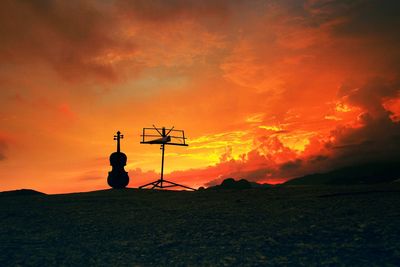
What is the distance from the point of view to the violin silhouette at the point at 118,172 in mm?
29234

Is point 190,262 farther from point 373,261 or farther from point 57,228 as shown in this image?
point 57,228

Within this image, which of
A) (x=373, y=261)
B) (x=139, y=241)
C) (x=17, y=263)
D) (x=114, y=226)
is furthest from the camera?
(x=114, y=226)

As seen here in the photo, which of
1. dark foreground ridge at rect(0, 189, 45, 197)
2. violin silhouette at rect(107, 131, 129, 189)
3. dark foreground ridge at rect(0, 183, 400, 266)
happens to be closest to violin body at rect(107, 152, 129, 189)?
violin silhouette at rect(107, 131, 129, 189)

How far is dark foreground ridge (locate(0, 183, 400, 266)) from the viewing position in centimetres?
679

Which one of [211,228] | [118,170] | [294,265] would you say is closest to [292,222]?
[211,228]

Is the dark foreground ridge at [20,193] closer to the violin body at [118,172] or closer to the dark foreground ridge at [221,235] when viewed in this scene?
the violin body at [118,172]

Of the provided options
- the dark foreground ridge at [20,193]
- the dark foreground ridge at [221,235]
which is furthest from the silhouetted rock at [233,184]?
the dark foreground ridge at [20,193]

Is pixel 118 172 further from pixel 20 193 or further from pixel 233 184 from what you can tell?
pixel 233 184

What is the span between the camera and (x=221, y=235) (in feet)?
27.9

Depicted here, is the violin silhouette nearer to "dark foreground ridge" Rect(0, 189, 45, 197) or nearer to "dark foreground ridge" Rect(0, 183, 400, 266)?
"dark foreground ridge" Rect(0, 189, 45, 197)

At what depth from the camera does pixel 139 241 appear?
28.1ft

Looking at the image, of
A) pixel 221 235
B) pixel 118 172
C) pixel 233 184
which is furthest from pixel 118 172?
pixel 221 235

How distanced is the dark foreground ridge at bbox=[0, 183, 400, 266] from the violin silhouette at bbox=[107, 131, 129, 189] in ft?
53.6

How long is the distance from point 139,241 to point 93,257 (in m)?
1.25
